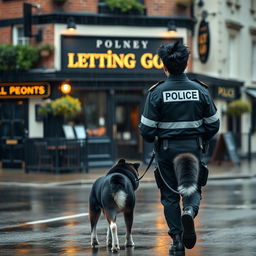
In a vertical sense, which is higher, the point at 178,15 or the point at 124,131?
the point at 178,15

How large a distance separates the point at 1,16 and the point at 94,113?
15.9 ft

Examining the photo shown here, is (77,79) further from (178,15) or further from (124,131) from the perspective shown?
(178,15)

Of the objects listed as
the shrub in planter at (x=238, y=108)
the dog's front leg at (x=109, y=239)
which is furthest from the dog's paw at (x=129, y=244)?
the shrub in planter at (x=238, y=108)

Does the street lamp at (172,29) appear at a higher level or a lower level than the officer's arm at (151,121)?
higher

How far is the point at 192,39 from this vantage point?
28.8m

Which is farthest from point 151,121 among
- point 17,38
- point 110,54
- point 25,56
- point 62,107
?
point 17,38

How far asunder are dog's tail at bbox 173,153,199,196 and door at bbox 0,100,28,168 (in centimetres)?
1929

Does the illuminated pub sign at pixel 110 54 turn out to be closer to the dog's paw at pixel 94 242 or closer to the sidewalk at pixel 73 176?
the sidewalk at pixel 73 176

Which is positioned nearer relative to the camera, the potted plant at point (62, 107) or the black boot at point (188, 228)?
the black boot at point (188, 228)

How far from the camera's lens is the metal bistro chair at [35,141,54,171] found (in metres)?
23.8

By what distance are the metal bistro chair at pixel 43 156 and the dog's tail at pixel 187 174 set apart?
16675 mm

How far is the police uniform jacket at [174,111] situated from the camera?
24.5 feet

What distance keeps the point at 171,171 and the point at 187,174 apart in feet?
1.21

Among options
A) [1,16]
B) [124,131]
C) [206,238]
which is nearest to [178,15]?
[124,131]
